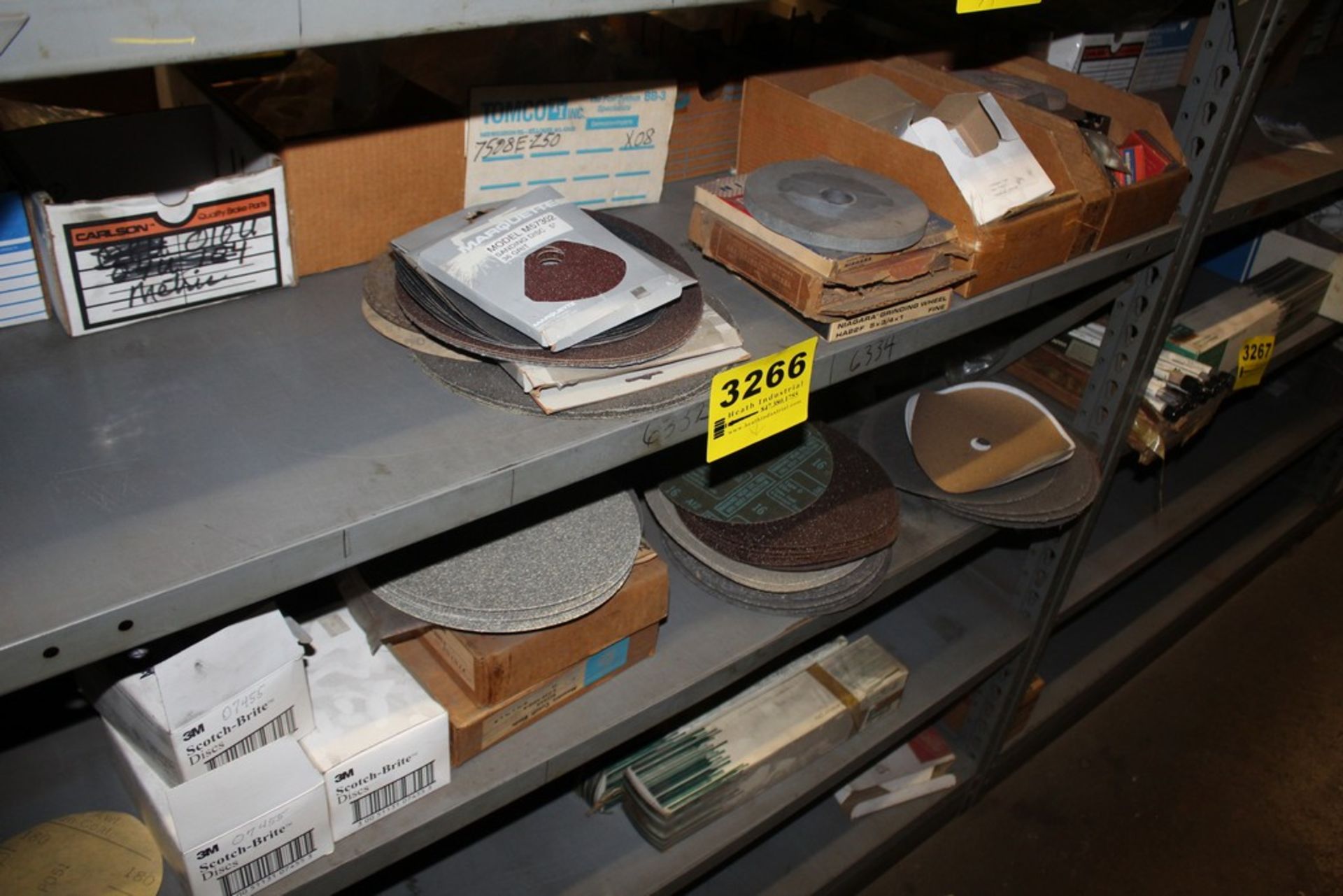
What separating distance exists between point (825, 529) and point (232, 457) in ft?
2.48

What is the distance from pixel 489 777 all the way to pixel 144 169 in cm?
66

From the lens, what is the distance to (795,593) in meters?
1.30

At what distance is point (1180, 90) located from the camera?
1.70 metres

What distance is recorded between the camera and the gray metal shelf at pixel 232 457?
672 millimetres

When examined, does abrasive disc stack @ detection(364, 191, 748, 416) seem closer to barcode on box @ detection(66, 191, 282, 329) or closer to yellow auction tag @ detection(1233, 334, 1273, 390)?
barcode on box @ detection(66, 191, 282, 329)

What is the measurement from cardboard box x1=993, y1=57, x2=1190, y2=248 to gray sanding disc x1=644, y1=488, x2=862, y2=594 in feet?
1.67

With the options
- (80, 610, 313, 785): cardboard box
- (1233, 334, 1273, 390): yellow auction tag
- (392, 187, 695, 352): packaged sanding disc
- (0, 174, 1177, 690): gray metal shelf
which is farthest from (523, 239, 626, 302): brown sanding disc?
(1233, 334, 1273, 390): yellow auction tag

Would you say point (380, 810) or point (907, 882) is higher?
point (380, 810)

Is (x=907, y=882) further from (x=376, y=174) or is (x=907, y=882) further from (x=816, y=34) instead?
(x=376, y=174)

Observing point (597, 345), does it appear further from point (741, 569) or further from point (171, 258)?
point (741, 569)

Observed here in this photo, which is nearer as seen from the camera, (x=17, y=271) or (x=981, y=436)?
(x=17, y=271)

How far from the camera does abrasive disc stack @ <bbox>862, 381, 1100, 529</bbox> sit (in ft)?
Result: 4.77

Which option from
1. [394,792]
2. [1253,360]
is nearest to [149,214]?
[394,792]

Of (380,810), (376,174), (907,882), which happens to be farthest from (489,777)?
(907,882)
